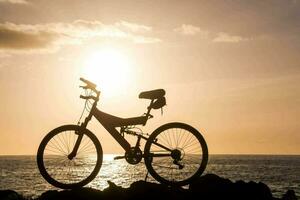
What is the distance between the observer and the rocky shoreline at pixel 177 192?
1041 centimetres

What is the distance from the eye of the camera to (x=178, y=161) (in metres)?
10.9

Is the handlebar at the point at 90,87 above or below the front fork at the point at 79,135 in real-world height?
above

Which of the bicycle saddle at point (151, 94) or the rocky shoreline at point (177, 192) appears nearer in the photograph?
the rocky shoreline at point (177, 192)

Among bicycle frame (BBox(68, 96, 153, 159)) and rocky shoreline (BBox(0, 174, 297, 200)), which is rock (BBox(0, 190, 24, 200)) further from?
bicycle frame (BBox(68, 96, 153, 159))

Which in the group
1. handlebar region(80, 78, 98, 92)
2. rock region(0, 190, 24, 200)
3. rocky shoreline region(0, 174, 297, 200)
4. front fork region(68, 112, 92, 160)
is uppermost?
handlebar region(80, 78, 98, 92)

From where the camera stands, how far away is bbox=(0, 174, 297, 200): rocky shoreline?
10414 millimetres

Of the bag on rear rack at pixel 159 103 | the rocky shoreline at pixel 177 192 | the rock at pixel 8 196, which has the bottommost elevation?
the rock at pixel 8 196

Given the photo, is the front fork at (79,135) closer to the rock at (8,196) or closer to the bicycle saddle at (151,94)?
the bicycle saddle at (151,94)

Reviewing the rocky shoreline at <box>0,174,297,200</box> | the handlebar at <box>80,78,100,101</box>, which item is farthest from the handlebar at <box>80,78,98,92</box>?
the rocky shoreline at <box>0,174,297,200</box>

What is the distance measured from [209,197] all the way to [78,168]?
333 centimetres

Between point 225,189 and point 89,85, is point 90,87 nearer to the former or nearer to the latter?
point 89,85

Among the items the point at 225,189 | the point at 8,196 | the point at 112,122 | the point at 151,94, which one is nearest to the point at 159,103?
the point at 151,94

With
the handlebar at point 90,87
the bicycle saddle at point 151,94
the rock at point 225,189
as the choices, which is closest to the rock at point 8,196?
the handlebar at point 90,87

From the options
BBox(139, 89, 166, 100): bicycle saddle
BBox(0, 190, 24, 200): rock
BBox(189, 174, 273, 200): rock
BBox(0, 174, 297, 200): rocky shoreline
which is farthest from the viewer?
BBox(0, 190, 24, 200): rock
